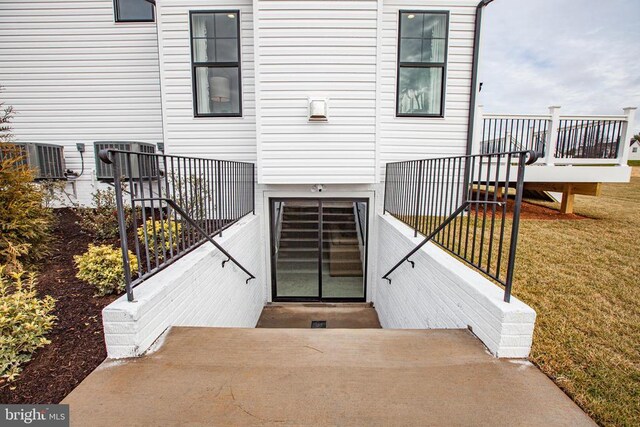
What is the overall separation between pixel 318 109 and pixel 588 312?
401cm

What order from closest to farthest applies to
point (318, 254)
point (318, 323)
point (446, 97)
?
1. point (318, 323)
2. point (446, 97)
3. point (318, 254)

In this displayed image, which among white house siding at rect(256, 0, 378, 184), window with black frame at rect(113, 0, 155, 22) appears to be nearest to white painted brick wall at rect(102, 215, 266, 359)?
white house siding at rect(256, 0, 378, 184)

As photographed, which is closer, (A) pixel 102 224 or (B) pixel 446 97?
(A) pixel 102 224

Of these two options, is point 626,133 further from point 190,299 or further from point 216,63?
point 190,299

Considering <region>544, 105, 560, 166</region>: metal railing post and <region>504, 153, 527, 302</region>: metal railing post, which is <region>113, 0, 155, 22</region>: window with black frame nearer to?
<region>504, 153, 527, 302</region>: metal railing post

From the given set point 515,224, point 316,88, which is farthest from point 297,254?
point 515,224

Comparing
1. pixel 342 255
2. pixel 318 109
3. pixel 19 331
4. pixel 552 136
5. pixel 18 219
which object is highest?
pixel 318 109

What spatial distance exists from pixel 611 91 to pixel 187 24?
25.8 meters

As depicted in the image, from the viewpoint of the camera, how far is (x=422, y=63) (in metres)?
5.18

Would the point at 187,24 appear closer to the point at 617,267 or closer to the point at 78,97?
the point at 78,97

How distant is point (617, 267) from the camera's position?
12.2 feet

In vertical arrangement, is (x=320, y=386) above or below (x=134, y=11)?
below

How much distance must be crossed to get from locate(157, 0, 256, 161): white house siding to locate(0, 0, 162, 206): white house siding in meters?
0.70

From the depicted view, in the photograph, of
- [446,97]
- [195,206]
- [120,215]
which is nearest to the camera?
[120,215]
